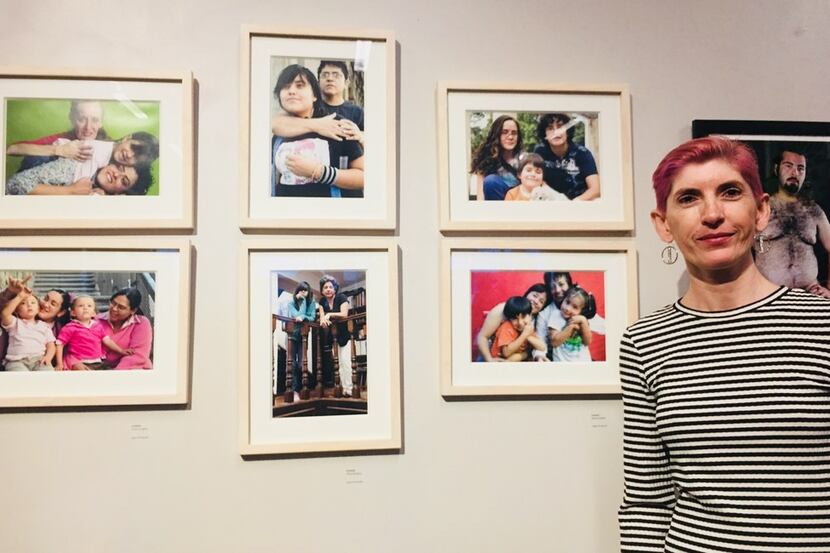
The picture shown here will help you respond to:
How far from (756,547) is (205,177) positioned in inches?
45.9

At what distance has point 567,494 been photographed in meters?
1.20

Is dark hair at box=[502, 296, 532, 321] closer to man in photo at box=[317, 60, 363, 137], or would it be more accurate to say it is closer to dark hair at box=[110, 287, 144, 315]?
man in photo at box=[317, 60, 363, 137]

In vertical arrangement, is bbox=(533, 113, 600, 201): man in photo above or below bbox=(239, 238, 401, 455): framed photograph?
above

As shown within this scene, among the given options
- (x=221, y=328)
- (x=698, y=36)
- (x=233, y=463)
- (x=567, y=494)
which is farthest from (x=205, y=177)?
(x=698, y=36)

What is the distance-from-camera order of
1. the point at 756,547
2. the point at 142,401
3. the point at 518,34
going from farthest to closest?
the point at 518,34 < the point at 142,401 < the point at 756,547

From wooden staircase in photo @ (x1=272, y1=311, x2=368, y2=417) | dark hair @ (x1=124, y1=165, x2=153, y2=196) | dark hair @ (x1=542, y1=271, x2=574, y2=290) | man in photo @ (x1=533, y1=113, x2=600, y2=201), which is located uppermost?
man in photo @ (x1=533, y1=113, x2=600, y2=201)

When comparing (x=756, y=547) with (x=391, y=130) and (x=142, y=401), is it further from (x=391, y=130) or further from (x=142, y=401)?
(x=142, y=401)

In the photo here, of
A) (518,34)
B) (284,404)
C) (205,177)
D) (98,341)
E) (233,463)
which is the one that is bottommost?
(233,463)

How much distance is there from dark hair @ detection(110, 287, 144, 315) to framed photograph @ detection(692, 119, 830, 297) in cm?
119

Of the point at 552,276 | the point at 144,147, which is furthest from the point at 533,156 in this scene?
the point at 144,147

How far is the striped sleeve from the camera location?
40.8 inches

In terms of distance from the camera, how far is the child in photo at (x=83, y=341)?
113 centimetres

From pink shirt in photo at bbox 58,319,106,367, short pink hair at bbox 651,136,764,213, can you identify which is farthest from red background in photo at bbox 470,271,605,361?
pink shirt in photo at bbox 58,319,106,367

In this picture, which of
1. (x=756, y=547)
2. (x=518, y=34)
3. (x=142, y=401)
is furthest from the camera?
(x=518, y=34)
